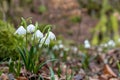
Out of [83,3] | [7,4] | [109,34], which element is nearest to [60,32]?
[109,34]

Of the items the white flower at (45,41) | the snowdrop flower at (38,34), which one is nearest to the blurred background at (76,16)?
the white flower at (45,41)

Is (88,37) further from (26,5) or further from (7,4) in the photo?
(7,4)

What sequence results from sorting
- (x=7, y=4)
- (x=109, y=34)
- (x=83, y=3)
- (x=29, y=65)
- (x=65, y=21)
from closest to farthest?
(x=29, y=65), (x=7, y=4), (x=109, y=34), (x=65, y=21), (x=83, y=3)

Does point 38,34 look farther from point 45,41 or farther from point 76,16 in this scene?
point 76,16

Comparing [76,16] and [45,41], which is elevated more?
[76,16]

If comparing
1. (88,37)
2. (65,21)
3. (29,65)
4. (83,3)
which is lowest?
(29,65)

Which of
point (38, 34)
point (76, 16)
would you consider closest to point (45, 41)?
point (38, 34)

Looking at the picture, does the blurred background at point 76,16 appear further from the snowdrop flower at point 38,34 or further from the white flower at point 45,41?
the snowdrop flower at point 38,34

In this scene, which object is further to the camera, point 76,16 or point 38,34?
point 76,16

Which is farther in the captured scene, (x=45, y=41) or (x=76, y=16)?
(x=76, y=16)
